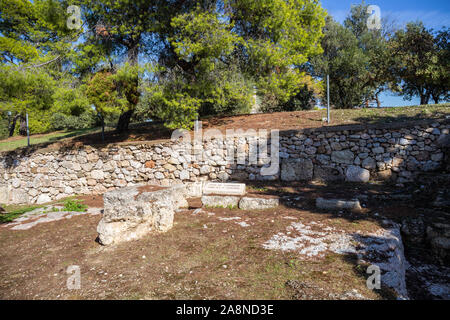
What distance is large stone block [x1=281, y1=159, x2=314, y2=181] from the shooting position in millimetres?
7730

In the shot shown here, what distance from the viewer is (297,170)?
779 cm

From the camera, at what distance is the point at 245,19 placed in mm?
9742

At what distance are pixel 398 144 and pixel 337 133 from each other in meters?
1.63

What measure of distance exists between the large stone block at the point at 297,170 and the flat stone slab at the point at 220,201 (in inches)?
102

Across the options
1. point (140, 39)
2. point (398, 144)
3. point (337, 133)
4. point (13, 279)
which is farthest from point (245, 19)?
point (13, 279)

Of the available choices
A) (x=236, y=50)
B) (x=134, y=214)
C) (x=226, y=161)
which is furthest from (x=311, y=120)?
(x=134, y=214)

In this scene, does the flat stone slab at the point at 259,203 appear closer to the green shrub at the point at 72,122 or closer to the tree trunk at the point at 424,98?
the tree trunk at the point at 424,98

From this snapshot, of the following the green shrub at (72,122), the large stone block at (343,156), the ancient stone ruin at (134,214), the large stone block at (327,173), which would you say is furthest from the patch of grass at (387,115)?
the green shrub at (72,122)

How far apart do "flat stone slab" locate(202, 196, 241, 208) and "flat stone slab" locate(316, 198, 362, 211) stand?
5.97ft

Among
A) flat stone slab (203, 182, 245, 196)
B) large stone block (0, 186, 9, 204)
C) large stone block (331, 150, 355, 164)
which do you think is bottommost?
large stone block (0, 186, 9, 204)

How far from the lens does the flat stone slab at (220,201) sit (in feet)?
19.2

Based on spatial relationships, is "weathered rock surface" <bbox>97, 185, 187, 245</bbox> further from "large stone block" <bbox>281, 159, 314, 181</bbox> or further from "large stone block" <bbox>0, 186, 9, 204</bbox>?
"large stone block" <bbox>0, 186, 9, 204</bbox>

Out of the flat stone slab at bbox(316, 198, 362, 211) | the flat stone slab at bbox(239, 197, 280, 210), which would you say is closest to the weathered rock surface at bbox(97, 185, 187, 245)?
the flat stone slab at bbox(239, 197, 280, 210)
